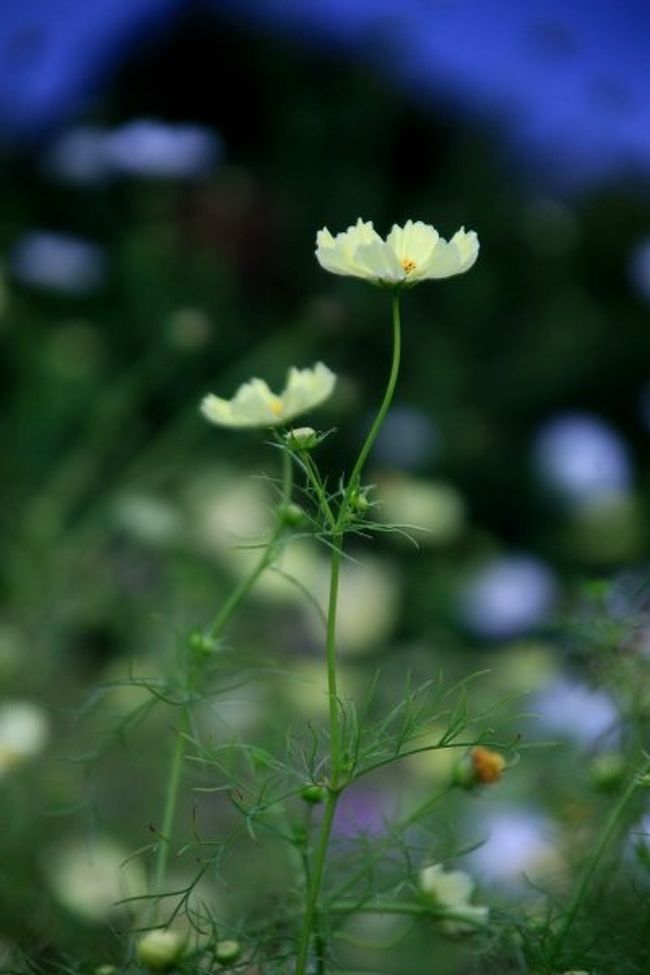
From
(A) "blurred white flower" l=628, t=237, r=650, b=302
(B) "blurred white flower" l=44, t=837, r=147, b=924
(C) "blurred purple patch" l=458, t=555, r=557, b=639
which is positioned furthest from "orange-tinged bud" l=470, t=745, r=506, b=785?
(A) "blurred white flower" l=628, t=237, r=650, b=302

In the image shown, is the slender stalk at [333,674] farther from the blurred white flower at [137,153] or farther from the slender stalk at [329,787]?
the blurred white flower at [137,153]

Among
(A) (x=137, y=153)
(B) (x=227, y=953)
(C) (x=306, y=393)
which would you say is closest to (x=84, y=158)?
(A) (x=137, y=153)

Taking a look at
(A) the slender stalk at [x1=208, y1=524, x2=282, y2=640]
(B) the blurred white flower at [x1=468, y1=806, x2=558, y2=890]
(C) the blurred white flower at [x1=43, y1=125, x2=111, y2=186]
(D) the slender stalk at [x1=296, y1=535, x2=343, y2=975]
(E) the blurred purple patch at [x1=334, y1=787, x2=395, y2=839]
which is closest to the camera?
(D) the slender stalk at [x1=296, y1=535, x2=343, y2=975]

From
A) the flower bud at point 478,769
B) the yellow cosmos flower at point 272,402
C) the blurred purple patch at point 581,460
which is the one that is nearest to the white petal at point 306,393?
the yellow cosmos flower at point 272,402

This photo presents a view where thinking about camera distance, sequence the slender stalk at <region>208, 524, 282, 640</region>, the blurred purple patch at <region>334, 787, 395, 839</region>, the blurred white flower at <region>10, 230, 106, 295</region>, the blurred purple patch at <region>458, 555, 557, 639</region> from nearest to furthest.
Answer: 1. the slender stalk at <region>208, 524, 282, 640</region>
2. the blurred purple patch at <region>334, 787, 395, 839</region>
3. the blurred purple patch at <region>458, 555, 557, 639</region>
4. the blurred white flower at <region>10, 230, 106, 295</region>

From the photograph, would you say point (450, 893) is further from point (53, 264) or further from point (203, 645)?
point (53, 264)

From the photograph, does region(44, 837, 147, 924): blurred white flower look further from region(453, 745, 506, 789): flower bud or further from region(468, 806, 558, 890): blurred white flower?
region(453, 745, 506, 789): flower bud
